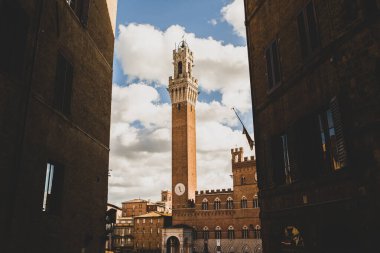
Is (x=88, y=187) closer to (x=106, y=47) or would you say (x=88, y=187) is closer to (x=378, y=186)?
(x=106, y=47)

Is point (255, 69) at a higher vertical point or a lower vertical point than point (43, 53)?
higher

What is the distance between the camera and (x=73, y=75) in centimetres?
971

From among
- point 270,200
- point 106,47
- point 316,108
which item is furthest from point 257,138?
point 106,47

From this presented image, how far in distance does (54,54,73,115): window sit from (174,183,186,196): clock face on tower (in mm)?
47635

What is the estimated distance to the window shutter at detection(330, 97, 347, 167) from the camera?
19.8ft

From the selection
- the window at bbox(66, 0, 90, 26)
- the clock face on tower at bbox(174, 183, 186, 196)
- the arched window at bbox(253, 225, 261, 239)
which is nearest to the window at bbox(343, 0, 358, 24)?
the window at bbox(66, 0, 90, 26)

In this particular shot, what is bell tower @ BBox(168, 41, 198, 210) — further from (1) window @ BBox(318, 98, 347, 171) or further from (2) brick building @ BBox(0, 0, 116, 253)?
(1) window @ BBox(318, 98, 347, 171)

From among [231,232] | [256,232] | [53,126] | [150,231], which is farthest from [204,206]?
[53,126]

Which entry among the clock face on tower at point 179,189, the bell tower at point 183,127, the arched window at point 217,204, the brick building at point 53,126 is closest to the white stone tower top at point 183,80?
the bell tower at point 183,127

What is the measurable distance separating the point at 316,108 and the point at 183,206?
49.6 meters

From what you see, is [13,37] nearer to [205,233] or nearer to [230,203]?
[230,203]

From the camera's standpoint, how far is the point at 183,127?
5853 cm

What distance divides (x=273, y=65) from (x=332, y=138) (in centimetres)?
350

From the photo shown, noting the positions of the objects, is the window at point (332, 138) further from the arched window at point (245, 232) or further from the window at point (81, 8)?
the arched window at point (245, 232)
